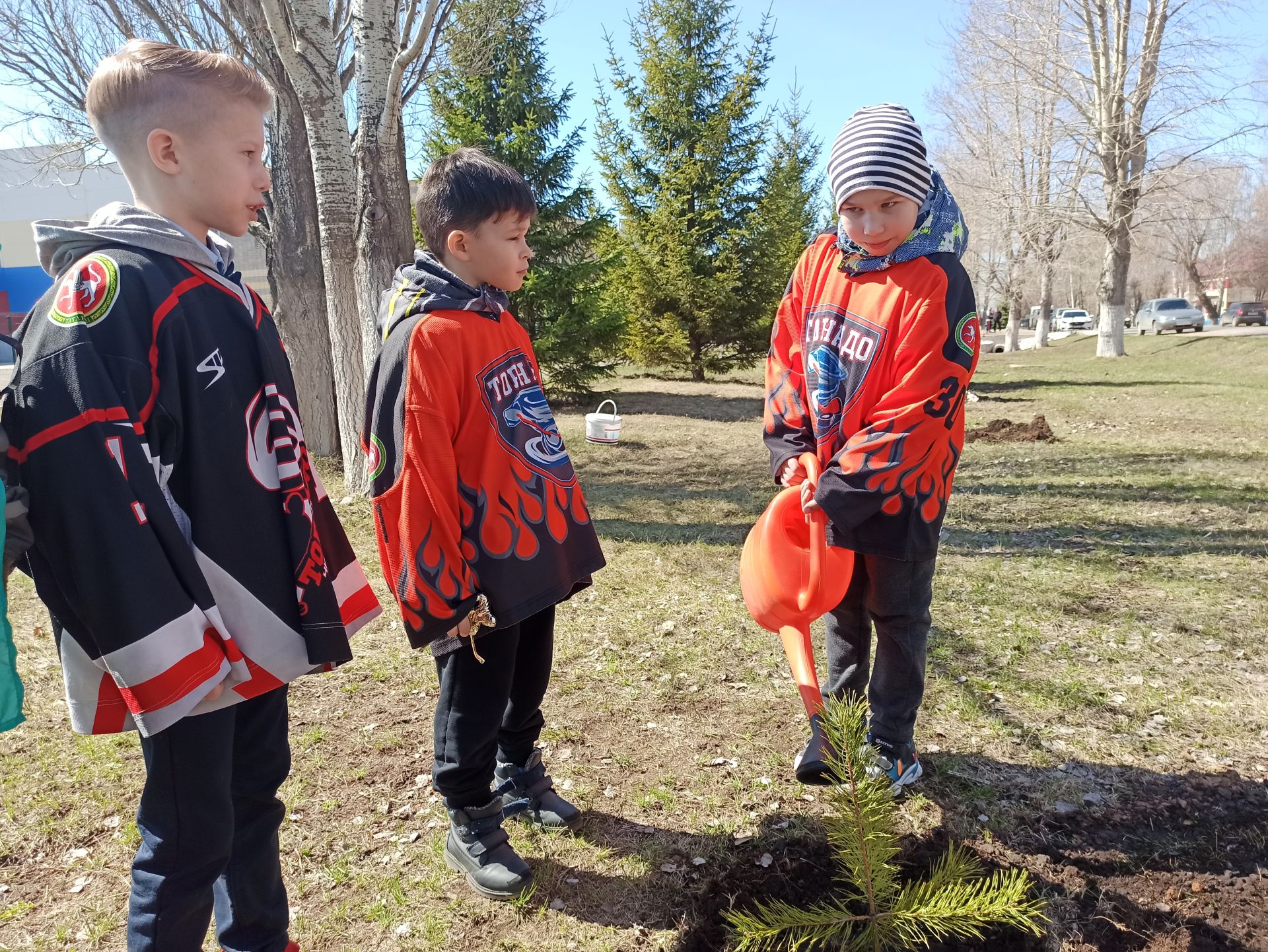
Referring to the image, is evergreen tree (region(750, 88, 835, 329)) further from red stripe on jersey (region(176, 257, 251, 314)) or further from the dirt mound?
red stripe on jersey (region(176, 257, 251, 314))

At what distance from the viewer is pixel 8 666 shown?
127 centimetres

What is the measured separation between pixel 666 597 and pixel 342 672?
5.54 feet

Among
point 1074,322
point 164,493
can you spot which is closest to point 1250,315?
point 1074,322

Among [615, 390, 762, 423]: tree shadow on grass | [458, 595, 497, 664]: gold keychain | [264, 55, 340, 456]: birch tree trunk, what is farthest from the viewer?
[615, 390, 762, 423]: tree shadow on grass

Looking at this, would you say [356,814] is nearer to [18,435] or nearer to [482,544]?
[482,544]

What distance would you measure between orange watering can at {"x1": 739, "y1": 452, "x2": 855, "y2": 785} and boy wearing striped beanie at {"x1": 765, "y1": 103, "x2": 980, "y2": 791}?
0.05 meters

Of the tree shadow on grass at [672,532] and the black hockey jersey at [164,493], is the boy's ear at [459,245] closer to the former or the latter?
the black hockey jersey at [164,493]

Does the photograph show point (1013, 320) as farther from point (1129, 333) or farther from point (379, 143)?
point (379, 143)

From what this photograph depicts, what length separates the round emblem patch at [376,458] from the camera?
6.41ft

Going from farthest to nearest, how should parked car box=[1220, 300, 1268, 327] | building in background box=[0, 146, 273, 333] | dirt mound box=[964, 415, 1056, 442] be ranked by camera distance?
parked car box=[1220, 300, 1268, 327] → building in background box=[0, 146, 273, 333] → dirt mound box=[964, 415, 1056, 442]

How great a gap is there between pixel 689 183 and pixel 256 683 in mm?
16359

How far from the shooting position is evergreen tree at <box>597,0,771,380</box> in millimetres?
16469

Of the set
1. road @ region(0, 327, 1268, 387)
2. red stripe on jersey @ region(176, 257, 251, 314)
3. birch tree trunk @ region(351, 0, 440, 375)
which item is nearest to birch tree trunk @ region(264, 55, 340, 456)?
birch tree trunk @ region(351, 0, 440, 375)

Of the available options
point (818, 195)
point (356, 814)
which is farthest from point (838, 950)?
point (818, 195)
